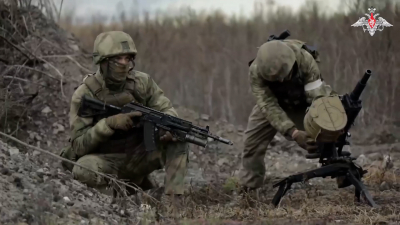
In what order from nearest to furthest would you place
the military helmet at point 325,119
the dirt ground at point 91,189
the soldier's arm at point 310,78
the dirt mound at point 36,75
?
the dirt ground at point 91,189, the military helmet at point 325,119, the soldier's arm at point 310,78, the dirt mound at point 36,75

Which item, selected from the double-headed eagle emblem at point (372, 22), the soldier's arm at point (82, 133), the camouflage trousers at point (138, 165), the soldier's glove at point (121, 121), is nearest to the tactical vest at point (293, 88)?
the camouflage trousers at point (138, 165)

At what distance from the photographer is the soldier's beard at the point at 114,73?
5812mm

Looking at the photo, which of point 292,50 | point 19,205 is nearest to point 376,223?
point 292,50

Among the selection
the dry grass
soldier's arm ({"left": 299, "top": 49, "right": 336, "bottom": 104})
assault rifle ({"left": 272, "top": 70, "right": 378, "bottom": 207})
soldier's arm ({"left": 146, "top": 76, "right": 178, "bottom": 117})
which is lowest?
the dry grass

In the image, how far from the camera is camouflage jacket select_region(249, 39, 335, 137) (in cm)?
617

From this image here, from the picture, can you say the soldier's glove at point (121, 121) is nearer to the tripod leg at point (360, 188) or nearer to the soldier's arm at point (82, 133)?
the soldier's arm at point (82, 133)

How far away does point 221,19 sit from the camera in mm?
15711

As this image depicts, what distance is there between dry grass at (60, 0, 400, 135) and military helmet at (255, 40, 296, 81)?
22.7 feet

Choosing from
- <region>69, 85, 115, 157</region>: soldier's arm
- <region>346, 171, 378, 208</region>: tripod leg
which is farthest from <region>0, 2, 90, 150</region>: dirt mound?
<region>346, 171, 378, 208</region>: tripod leg

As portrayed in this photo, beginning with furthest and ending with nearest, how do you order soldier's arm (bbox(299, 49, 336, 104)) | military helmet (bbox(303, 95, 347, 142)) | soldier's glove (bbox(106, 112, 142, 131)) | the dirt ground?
soldier's arm (bbox(299, 49, 336, 104)), military helmet (bbox(303, 95, 347, 142)), soldier's glove (bbox(106, 112, 142, 131)), the dirt ground

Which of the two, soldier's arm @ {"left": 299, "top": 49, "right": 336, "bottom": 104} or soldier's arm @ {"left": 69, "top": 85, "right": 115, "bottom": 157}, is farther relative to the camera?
soldier's arm @ {"left": 299, "top": 49, "right": 336, "bottom": 104}

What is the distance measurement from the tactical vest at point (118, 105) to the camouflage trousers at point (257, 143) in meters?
1.26

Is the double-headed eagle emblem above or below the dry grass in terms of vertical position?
above

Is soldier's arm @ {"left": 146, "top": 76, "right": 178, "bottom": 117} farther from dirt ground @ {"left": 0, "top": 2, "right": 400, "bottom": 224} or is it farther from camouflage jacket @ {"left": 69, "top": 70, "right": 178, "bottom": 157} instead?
dirt ground @ {"left": 0, "top": 2, "right": 400, "bottom": 224}
